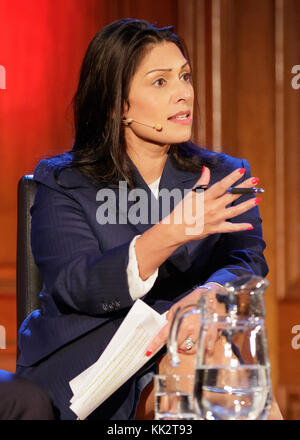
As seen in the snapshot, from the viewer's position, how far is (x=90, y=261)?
1383 millimetres

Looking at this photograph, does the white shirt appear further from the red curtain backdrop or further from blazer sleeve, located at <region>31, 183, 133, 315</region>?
the red curtain backdrop

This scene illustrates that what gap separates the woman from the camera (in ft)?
4.58

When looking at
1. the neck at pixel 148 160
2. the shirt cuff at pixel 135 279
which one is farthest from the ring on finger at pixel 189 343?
the neck at pixel 148 160

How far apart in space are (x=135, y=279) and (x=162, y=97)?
53 centimetres

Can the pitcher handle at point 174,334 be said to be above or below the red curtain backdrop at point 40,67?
below

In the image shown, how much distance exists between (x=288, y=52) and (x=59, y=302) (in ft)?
4.46

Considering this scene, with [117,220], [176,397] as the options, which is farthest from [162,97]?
[176,397]

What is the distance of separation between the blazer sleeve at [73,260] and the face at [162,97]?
10.1 inches

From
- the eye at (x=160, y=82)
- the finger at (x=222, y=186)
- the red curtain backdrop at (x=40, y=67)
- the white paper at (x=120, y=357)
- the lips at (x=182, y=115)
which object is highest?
the red curtain backdrop at (x=40, y=67)

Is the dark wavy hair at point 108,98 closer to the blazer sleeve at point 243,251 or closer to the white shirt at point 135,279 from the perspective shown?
the blazer sleeve at point 243,251

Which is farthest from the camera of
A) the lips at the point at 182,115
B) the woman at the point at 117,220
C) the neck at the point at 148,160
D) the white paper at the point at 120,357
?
the neck at the point at 148,160

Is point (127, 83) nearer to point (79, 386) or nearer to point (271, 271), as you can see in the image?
point (79, 386)

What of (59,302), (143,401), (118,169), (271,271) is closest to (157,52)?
(118,169)

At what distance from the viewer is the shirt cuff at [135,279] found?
1.27m
